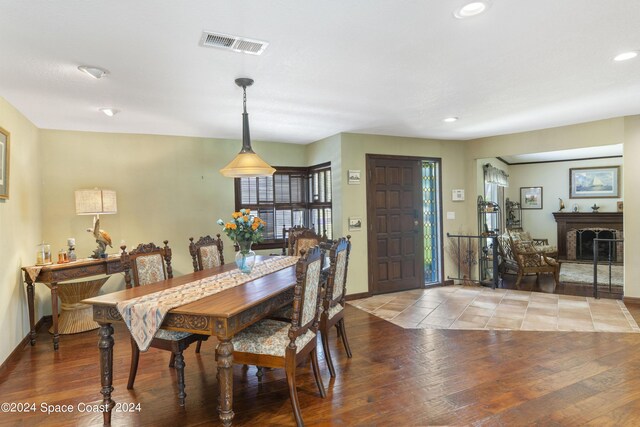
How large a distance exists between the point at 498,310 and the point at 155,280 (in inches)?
161

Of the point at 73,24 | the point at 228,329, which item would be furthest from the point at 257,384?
the point at 73,24

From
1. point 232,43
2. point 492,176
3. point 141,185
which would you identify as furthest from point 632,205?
point 141,185

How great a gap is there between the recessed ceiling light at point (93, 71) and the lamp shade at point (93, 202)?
2.06 m

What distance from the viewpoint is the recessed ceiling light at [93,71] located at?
9.13 ft

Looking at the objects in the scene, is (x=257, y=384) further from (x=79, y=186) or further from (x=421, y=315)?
(x=79, y=186)

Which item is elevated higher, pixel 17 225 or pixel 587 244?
pixel 17 225

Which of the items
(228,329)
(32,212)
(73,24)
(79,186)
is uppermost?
(73,24)

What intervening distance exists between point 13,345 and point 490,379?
4.32 m

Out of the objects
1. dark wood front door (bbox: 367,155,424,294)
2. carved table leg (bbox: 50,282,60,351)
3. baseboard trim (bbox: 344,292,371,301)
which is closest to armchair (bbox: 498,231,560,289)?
dark wood front door (bbox: 367,155,424,294)

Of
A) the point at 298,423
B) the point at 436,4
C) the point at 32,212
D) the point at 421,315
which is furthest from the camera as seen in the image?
the point at 421,315

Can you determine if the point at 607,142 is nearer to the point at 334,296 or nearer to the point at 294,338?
the point at 334,296

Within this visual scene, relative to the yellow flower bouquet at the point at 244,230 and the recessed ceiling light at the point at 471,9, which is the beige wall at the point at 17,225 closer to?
the yellow flower bouquet at the point at 244,230

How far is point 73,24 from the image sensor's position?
2.16 metres

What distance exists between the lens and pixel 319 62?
2.82 m
